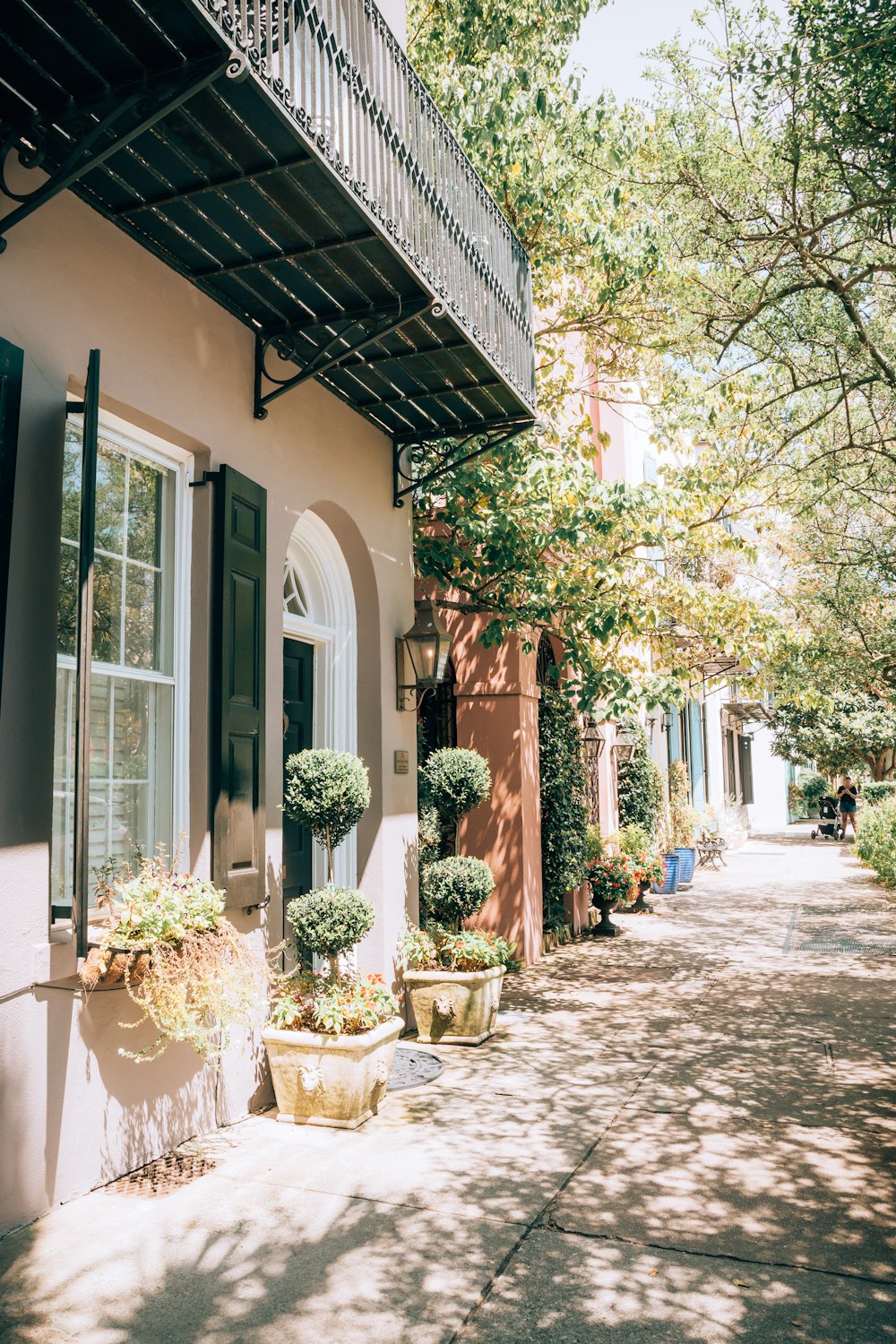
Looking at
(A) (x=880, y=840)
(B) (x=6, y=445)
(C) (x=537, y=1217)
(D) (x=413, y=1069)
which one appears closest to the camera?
(B) (x=6, y=445)

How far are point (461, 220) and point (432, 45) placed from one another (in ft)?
12.9

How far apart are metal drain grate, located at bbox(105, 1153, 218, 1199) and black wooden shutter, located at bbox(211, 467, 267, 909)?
3.90 feet

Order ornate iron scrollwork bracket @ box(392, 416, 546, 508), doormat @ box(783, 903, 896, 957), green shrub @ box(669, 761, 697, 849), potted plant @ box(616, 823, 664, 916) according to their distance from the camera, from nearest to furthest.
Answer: ornate iron scrollwork bracket @ box(392, 416, 546, 508), doormat @ box(783, 903, 896, 957), potted plant @ box(616, 823, 664, 916), green shrub @ box(669, 761, 697, 849)

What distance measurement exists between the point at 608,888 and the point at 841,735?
1813cm

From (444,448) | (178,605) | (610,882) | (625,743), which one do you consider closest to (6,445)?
(178,605)

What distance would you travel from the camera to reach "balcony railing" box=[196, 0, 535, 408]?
153 inches

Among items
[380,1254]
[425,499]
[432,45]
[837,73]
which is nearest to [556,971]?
[425,499]

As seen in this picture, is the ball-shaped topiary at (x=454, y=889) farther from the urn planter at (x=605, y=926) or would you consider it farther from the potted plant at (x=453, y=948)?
the urn planter at (x=605, y=926)

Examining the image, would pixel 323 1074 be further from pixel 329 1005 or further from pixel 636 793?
pixel 636 793

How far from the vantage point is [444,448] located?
8156mm

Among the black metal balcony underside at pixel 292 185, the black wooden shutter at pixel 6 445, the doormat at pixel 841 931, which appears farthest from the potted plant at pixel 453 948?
the doormat at pixel 841 931

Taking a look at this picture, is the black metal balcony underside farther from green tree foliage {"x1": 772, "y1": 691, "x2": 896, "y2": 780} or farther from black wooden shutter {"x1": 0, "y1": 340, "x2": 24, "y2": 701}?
green tree foliage {"x1": 772, "y1": 691, "x2": 896, "y2": 780}

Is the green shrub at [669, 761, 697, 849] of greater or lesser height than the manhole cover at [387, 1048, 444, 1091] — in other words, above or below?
above

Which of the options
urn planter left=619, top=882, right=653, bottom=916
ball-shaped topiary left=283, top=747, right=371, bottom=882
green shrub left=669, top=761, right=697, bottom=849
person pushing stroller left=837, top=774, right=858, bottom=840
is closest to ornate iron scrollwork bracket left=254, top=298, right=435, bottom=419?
ball-shaped topiary left=283, top=747, right=371, bottom=882
